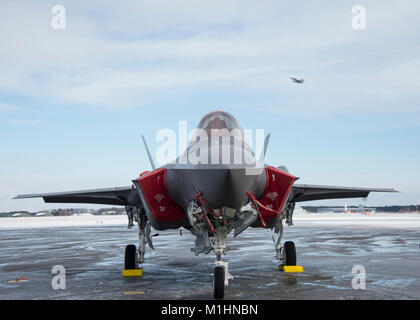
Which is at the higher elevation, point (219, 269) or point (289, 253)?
point (219, 269)

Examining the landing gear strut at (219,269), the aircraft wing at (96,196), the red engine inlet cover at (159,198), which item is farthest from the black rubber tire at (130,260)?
the landing gear strut at (219,269)

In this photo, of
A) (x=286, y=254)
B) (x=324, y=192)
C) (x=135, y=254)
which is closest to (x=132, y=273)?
(x=135, y=254)

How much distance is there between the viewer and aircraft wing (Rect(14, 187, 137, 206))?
10617 millimetres

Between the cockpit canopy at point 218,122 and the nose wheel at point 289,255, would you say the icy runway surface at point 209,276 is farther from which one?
the cockpit canopy at point 218,122

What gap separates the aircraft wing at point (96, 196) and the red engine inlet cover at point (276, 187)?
389 cm

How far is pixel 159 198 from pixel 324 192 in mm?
5145

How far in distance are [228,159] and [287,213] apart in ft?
18.0

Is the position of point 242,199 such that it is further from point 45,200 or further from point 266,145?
point 45,200

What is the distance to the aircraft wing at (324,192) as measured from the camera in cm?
1058

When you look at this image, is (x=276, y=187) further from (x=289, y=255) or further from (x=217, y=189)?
(x=289, y=255)

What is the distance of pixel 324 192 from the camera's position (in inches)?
439
